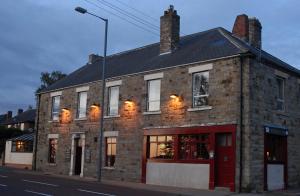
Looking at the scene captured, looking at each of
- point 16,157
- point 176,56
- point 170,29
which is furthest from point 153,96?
point 16,157

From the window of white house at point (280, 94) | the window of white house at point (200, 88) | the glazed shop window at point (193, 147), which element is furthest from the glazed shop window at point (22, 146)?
the window of white house at point (280, 94)

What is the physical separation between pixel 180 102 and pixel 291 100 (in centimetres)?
601

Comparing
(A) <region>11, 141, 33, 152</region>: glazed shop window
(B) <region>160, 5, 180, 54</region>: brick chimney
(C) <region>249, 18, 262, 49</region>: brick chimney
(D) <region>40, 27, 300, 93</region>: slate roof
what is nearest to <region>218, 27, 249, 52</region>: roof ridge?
(D) <region>40, 27, 300, 93</region>: slate roof

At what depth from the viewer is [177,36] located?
28.7 m

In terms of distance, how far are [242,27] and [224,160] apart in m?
8.52

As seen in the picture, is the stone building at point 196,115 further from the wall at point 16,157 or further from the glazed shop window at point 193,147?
the wall at point 16,157

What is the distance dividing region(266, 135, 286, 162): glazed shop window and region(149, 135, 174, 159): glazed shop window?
16.4ft

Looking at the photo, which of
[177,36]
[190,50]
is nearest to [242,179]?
[190,50]

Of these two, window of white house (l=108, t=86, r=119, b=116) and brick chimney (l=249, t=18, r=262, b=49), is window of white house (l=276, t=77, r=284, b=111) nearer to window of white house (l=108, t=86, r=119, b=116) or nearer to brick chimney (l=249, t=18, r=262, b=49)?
brick chimney (l=249, t=18, r=262, b=49)

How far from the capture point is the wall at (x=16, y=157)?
40406mm

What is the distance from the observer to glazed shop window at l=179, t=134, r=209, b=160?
938 inches

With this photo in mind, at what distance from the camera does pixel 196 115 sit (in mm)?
24266

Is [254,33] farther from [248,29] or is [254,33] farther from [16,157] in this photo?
[16,157]

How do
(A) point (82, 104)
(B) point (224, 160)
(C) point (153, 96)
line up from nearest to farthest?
(B) point (224, 160) → (C) point (153, 96) → (A) point (82, 104)
